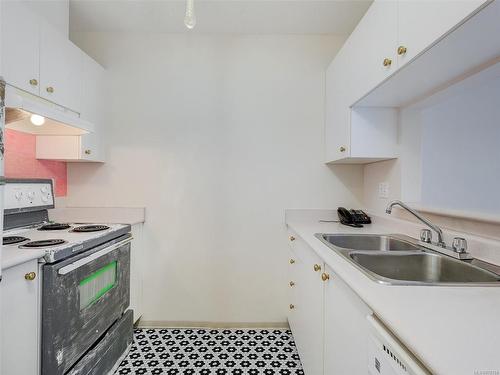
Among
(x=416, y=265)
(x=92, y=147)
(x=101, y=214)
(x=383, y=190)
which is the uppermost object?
(x=92, y=147)

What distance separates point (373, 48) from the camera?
134 cm

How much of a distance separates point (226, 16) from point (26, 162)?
1782 mm

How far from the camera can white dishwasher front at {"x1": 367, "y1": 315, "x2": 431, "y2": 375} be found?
52cm

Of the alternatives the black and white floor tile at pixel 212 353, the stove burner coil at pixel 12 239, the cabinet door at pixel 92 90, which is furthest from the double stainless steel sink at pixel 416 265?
Answer: the cabinet door at pixel 92 90

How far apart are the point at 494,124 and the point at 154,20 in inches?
89.0

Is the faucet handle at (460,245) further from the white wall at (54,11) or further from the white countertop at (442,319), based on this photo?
the white wall at (54,11)

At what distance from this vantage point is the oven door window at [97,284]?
135 cm

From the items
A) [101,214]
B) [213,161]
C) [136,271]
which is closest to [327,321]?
[213,161]

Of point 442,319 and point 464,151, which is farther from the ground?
point 464,151

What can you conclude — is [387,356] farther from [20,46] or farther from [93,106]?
[93,106]

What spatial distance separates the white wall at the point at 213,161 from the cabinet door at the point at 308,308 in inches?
17.1

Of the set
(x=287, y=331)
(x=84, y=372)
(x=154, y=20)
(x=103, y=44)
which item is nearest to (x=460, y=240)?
(x=287, y=331)

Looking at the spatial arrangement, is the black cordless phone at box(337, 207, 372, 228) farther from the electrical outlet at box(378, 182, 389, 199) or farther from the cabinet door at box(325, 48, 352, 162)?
the cabinet door at box(325, 48, 352, 162)

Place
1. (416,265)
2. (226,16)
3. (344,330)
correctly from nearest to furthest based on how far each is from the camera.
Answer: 1. (344,330)
2. (416,265)
3. (226,16)
